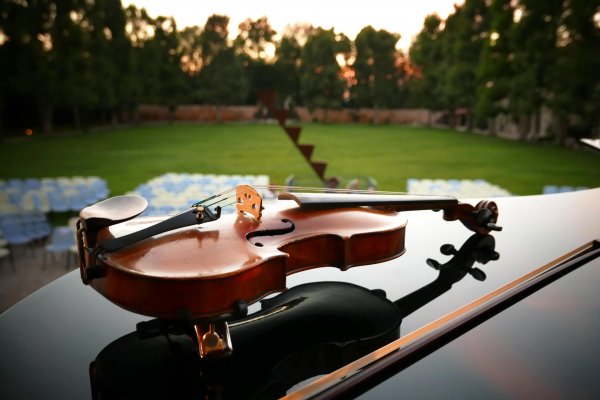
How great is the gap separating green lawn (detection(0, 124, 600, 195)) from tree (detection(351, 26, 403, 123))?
52.2 ft

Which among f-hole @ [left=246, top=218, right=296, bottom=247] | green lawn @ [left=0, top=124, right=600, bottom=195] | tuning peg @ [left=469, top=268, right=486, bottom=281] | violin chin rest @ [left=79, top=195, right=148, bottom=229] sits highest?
violin chin rest @ [left=79, top=195, right=148, bottom=229]

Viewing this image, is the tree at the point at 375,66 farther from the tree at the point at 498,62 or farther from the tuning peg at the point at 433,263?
the tuning peg at the point at 433,263

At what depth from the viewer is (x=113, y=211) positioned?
126 cm

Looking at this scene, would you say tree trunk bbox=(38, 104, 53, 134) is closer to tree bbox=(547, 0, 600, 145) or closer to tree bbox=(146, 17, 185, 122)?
tree bbox=(146, 17, 185, 122)

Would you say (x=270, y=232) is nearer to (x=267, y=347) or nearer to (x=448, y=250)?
(x=267, y=347)

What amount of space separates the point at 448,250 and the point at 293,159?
1591 cm

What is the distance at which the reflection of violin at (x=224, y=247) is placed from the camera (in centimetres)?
105

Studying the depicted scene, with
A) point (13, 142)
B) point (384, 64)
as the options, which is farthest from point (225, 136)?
point (384, 64)

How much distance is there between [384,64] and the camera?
40.3 metres

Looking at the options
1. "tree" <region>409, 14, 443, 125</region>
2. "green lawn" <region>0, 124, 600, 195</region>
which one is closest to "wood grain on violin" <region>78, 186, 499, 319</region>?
"green lawn" <region>0, 124, 600, 195</region>

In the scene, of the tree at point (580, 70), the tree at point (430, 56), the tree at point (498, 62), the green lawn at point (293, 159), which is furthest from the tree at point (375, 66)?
the tree at point (580, 70)

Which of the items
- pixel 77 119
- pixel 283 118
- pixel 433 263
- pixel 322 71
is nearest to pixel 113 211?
pixel 433 263

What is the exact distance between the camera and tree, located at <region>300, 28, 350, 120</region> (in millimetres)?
37406

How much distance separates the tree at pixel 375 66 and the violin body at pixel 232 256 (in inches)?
1587
